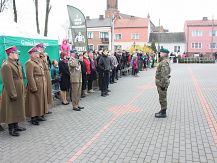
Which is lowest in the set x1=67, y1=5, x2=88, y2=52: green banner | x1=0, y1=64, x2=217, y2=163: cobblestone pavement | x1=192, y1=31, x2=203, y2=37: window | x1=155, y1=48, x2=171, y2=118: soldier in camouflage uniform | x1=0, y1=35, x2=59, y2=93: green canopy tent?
x1=0, y1=64, x2=217, y2=163: cobblestone pavement

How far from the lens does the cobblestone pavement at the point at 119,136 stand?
5555 mm

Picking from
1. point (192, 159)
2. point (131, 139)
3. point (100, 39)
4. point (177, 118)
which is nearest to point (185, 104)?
point (177, 118)

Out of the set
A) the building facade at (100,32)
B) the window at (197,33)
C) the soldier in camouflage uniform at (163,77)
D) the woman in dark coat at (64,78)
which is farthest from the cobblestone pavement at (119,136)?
the window at (197,33)

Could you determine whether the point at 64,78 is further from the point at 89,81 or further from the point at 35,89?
the point at 35,89

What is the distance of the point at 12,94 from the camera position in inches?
268

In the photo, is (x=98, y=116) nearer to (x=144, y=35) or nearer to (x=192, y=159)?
(x=192, y=159)

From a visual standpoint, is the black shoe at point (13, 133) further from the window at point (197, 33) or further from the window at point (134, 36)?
the window at point (197, 33)

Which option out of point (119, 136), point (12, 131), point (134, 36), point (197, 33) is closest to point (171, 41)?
point (197, 33)

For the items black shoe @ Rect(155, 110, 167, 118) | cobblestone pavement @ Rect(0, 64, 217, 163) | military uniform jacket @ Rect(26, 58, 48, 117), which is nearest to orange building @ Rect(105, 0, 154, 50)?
cobblestone pavement @ Rect(0, 64, 217, 163)

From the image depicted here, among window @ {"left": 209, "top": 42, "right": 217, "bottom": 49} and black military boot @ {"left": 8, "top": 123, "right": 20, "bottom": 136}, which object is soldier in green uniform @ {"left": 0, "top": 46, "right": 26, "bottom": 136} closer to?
black military boot @ {"left": 8, "top": 123, "right": 20, "bottom": 136}

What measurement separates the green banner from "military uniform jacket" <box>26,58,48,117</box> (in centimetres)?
698

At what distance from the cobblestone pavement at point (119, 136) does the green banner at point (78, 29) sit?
5.18 metres

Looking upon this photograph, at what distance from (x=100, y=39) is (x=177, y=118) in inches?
2479

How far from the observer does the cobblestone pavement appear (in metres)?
5.55
